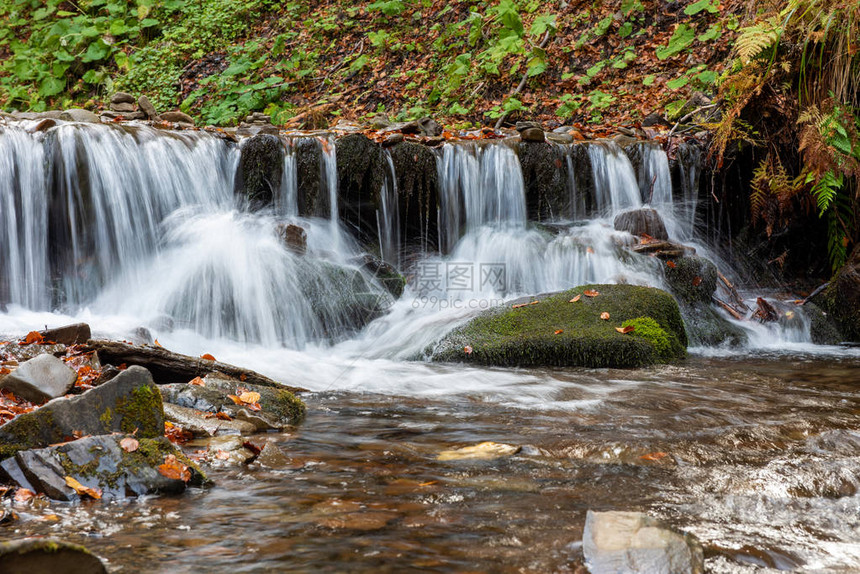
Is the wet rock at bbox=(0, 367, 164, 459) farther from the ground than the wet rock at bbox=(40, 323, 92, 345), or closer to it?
closer to it

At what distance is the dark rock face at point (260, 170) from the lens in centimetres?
834

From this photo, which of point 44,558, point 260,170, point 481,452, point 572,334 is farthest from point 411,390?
point 260,170

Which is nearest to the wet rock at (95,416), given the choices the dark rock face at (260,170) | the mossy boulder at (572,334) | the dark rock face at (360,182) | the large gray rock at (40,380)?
the large gray rock at (40,380)

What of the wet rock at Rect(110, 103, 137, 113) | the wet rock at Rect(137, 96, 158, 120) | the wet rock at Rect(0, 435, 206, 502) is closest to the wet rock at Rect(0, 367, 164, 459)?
the wet rock at Rect(0, 435, 206, 502)

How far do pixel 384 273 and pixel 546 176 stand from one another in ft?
8.56

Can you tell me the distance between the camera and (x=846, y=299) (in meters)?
7.45

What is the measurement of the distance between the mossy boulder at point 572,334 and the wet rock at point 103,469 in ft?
12.1

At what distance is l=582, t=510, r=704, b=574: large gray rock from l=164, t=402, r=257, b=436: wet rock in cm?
202

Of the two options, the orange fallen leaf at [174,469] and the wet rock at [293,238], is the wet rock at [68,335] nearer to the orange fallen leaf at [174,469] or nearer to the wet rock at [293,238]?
the orange fallen leaf at [174,469]

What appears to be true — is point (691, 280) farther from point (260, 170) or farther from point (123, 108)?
point (123, 108)

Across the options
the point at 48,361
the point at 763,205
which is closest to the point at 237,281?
the point at 48,361

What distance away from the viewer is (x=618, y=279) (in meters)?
7.56

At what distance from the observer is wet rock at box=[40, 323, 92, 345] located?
4781 mm

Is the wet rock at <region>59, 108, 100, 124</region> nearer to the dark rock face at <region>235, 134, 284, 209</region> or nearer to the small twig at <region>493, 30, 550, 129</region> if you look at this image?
the dark rock face at <region>235, 134, 284, 209</region>
